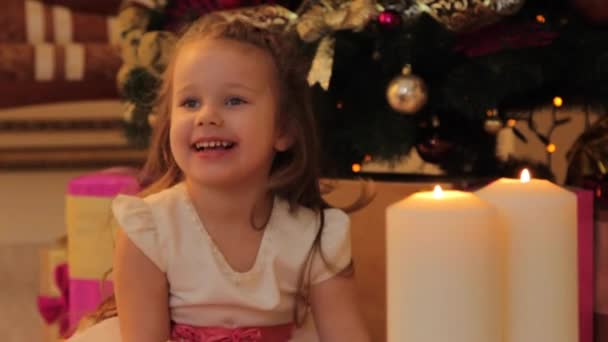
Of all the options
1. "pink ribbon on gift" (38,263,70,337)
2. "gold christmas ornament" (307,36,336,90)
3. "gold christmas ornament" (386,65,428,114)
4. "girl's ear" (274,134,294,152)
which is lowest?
"pink ribbon on gift" (38,263,70,337)

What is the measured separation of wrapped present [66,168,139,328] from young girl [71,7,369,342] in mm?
314

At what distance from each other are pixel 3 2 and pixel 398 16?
1.35 metres

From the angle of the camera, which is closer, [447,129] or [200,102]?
[200,102]

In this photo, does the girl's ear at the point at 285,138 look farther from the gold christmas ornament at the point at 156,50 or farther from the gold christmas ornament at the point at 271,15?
the gold christmas ornament at the point at 156,50

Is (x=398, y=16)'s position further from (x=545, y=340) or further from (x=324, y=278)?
(x=545, y=340)

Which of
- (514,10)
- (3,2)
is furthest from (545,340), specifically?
(3,2)

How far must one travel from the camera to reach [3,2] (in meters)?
2.26

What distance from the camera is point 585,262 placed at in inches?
40.4

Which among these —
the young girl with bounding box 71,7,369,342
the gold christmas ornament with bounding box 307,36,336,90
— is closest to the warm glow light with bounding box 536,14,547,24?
the gold christmas ornament with bounding box 307,36,336,90

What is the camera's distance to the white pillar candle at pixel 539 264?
61 centimetres

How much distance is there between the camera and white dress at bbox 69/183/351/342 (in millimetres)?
945

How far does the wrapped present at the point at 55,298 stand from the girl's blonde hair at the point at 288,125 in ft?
1.43

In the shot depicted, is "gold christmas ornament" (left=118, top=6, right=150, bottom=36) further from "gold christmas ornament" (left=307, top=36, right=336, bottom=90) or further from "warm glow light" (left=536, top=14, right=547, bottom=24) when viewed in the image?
"warm glow light" (left=536, top=14, right=547, bottom=24)

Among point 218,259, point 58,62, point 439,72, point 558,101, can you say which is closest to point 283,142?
point 218,259
